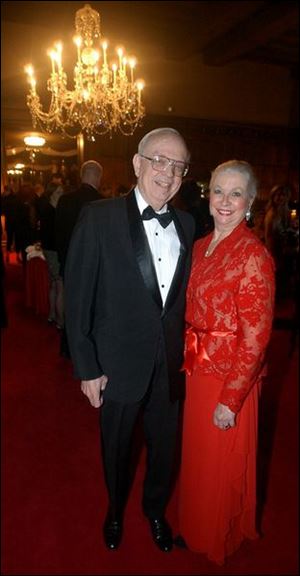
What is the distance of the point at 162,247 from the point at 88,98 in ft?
1.38

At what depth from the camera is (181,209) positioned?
0.97 m

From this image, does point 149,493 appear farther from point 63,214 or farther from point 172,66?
point 172,66

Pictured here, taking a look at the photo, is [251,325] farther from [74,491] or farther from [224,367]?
[74,491]

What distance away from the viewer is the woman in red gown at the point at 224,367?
1.11 m

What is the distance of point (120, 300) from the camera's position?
1083 millimetres

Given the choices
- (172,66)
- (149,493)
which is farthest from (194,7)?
(149,493)

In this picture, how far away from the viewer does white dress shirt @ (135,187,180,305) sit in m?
1.00

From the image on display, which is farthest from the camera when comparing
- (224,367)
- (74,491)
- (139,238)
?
(74,491)

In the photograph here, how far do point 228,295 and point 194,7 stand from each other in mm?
4931

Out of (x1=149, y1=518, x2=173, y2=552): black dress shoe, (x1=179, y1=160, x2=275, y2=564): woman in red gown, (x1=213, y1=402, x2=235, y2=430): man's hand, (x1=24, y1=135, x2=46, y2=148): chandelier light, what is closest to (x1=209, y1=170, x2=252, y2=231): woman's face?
(x1=179, y1=160, x2=275, y2=564): woman in red gown

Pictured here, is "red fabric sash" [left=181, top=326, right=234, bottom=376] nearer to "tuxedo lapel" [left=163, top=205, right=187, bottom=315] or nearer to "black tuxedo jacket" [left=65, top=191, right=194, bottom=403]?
"black tuxedo jacket" [left=65, top=191, right=194, bottom=403]

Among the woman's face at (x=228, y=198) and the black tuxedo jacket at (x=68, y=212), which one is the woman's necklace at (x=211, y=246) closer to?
the woman's face at (x=228, y=198)

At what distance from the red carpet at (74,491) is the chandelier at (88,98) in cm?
110

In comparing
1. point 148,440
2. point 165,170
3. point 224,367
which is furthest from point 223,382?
point 165,170
